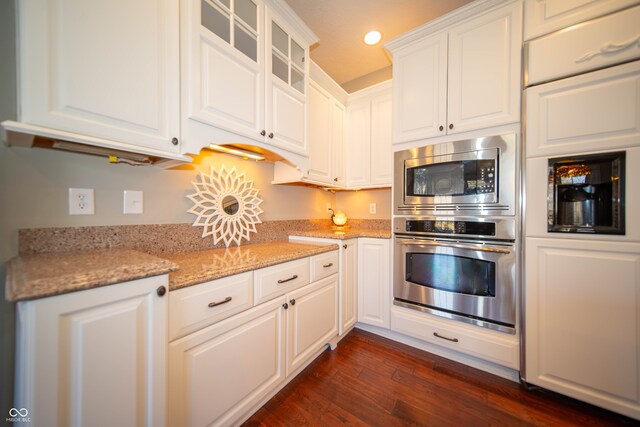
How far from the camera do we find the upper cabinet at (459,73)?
4.82 feet

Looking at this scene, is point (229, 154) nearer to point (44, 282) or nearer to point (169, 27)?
point (169, 27)

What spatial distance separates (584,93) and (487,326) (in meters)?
1.50

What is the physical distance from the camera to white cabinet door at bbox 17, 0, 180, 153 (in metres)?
0.74

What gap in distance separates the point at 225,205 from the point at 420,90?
1770mm

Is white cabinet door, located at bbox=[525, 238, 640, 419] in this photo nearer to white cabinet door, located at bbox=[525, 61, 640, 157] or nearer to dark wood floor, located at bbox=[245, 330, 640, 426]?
dark wood floor, located at bbox=[245, 330, 640, 426]

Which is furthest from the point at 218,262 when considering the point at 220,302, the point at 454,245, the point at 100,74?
the point at 454,245

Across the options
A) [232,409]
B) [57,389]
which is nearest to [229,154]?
[57,389]

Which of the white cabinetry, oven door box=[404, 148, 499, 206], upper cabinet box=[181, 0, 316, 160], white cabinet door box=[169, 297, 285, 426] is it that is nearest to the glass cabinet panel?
upper cabinet box=[181, 0, 316, 160]

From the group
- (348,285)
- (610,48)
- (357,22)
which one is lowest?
(348,285)

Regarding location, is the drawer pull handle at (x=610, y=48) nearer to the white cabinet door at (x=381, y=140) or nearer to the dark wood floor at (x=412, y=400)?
the white cabinet door at (x=381, y=140)

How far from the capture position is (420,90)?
179 cm

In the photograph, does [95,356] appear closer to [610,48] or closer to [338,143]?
[338,143]

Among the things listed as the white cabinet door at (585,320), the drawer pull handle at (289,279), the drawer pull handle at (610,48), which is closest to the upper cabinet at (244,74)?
the drawer pull handle at (289,279)

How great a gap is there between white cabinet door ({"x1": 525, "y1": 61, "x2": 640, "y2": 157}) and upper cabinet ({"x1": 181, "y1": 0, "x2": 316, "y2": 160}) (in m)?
1.50
